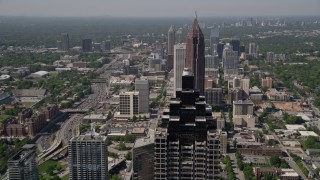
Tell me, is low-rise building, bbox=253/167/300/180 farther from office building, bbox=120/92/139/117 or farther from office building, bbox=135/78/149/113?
office building, bbox=135/78/149/113

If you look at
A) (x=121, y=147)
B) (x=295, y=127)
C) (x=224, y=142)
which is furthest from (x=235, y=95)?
(x=121, y=147)

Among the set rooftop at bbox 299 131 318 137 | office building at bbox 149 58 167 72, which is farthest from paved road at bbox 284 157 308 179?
office building at bbox 149 58 167 72

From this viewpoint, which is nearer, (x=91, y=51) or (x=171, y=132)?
(x=171, y=132)

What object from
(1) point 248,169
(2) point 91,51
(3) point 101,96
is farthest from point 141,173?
(2) point 91,51

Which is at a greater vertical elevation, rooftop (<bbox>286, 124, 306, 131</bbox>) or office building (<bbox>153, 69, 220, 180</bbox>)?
office building (<bbox>153, 69, 220, 180</bbox>)

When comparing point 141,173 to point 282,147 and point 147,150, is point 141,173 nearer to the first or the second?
point 147,150
